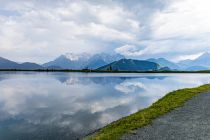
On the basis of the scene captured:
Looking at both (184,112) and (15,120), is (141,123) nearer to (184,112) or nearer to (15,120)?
(184,112)

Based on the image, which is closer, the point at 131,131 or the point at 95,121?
the point at 131,131

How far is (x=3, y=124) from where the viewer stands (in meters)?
32.3

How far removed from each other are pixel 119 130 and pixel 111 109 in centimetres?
2191

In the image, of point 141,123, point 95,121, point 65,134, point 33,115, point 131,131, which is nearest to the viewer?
point 131,131

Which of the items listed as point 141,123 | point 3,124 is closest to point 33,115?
point 3,124

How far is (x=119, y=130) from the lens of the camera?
23125mm

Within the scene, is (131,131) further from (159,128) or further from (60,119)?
(60,119)

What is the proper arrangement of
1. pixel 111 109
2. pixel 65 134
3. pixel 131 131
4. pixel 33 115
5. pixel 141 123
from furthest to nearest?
pixel 111 109
pixel 33 115
pixel 65 134
pixel 141 123
pixel 131 131

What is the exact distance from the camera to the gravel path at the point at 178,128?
66.8ft

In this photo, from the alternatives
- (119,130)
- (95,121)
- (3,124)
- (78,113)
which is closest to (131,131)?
(119,130)

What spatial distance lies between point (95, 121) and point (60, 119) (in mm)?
4351

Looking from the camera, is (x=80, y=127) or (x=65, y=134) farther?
(x=80, y=127)

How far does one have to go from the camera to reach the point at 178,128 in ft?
75.2

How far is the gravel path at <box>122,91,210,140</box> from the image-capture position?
2038 cm
